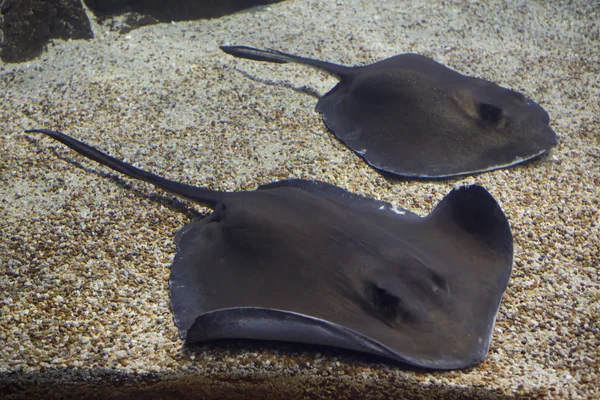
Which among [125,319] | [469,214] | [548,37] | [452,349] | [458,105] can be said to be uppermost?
[548,37]

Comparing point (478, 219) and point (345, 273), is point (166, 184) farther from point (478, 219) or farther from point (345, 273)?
point (478, 219)

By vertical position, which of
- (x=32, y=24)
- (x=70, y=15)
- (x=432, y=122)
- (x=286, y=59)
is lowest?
(x=432, y=122)

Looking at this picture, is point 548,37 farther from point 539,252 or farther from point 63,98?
point 63,98

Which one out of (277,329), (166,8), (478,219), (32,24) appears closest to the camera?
(277,329)

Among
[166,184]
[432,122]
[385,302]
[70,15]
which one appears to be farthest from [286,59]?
[385,302]

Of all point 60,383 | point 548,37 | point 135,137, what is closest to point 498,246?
point 60,383

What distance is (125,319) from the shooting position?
289cm

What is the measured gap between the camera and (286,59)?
5.62m

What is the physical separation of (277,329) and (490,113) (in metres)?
3.24

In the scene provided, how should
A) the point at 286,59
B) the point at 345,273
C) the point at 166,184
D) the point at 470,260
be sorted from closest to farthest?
the point at 345,273, the point at 470,260, the point at 166,184, the point at 286,59

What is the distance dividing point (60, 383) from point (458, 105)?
4.08m

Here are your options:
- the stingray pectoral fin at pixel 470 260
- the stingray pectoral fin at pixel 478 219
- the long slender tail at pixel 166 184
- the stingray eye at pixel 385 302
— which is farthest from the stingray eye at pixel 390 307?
the long slender tail at pixel 166 184

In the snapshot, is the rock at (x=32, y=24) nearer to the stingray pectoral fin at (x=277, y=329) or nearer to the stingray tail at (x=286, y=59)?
the stingray tail at (x=286, y=59)

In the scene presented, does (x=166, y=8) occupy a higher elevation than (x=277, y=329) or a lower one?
higher
